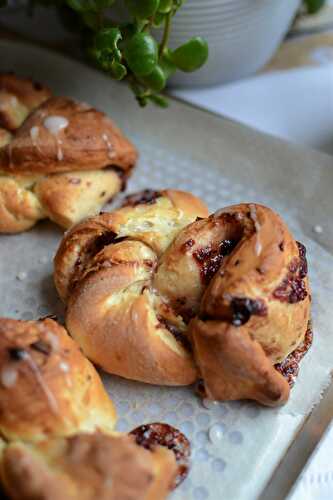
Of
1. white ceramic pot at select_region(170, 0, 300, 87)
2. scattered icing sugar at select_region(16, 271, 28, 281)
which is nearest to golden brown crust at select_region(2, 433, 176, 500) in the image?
scattered icing sugar at select_region(16, 271, 28, 281)

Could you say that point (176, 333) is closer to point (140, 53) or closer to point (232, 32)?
point (140, 53)

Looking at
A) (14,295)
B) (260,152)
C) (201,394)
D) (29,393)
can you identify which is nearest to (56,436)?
(29,393)

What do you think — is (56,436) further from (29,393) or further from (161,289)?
(161,289)

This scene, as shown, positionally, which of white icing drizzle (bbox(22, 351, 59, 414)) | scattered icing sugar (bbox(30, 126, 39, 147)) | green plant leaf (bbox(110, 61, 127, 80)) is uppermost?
green plant leaf (bbox(110, 61, 127, 80))

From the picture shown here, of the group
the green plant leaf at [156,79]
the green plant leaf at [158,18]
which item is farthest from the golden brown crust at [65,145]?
the green plant leaf at [158,18]

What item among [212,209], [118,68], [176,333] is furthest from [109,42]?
[176,333]

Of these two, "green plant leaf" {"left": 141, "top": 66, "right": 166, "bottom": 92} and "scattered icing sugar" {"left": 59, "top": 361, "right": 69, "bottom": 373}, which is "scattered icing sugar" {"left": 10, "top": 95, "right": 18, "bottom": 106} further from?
"scattered icing sugar" {"left": 59, "top": 361, "right": 69, "bottom": 373}

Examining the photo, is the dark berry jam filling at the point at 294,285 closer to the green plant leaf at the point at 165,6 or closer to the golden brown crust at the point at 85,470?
Answer: the golden brown crust at the point at 85,470

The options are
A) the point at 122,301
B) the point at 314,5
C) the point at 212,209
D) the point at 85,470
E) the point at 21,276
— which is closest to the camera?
the point at 85,470
